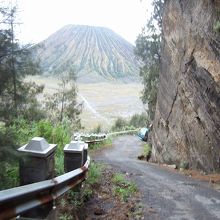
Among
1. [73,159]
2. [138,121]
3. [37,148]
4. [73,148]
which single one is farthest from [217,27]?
[138,121]

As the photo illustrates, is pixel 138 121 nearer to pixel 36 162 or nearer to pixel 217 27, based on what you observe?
pixel 217 27

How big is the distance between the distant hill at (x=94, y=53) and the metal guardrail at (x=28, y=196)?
395 feet

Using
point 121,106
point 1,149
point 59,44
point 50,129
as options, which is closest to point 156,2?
point 50,129

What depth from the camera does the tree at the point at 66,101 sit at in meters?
49.3

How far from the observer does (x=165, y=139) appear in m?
20.6

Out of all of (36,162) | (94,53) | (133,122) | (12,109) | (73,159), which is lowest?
(133,122)

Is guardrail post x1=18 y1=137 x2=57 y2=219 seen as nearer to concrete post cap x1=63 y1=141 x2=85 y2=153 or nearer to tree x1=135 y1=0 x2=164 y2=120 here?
concrete post cap x1=63 y1=141 x2=85 y2=153

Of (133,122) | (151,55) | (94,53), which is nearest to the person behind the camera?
(151,55)

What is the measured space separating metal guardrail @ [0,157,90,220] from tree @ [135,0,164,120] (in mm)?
33418

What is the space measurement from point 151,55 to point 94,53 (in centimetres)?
11065

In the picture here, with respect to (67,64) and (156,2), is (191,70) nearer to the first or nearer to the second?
(156,2)

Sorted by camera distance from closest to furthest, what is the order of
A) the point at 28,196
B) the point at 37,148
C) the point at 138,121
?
the point at 28,196 < the point at 37,148 < the point at 138,121

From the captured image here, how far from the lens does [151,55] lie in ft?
139

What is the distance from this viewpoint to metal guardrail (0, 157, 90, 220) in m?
3.29
